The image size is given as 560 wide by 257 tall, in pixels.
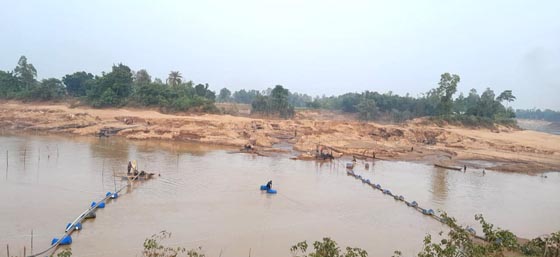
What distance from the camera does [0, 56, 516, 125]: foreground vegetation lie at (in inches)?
1965

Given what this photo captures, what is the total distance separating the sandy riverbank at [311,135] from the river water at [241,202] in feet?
20.9

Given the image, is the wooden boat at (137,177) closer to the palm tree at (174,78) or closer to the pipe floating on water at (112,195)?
the pipe floating on water at (112,195)

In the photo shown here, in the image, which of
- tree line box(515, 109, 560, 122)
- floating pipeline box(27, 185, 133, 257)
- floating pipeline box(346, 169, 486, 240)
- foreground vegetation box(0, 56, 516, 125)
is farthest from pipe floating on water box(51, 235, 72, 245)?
tree line box(515, 109, 560, 122)

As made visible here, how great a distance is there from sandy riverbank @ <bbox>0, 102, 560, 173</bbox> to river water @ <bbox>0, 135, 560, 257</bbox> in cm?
638

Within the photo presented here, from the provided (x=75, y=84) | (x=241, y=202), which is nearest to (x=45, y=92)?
(x=75, y=84)

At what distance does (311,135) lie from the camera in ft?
135

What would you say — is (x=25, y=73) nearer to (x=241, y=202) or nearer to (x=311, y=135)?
(x=311, y=135)

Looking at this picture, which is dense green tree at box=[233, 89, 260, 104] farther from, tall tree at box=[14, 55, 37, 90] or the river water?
the river water

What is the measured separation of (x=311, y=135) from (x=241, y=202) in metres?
24.9

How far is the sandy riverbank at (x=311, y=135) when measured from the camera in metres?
35.5

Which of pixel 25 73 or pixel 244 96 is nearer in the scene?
pixel 25 73

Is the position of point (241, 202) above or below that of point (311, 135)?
below

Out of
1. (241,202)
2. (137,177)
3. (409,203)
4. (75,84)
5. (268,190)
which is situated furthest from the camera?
(75,84)

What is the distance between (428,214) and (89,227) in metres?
12.7
